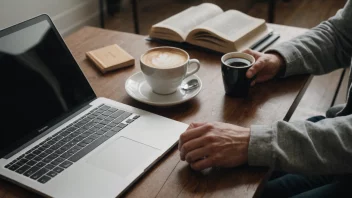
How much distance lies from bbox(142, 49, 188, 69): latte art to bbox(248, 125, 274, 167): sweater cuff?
27 cm

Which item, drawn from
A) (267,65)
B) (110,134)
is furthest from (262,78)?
(110,134)

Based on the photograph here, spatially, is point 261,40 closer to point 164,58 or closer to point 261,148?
point 164,58

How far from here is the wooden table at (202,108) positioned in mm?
644

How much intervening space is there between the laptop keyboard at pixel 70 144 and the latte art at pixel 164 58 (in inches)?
5.6

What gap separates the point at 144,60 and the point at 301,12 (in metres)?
2.90

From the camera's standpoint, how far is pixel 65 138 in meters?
0.75

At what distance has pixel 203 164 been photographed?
67cm

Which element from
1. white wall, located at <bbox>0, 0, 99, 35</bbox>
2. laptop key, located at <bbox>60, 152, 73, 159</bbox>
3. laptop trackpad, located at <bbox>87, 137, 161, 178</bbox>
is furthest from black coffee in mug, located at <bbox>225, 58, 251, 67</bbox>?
white wall, located at <bbox>0, 0, 99, 35</bbox>

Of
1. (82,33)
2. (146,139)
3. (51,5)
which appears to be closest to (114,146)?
(146,139)

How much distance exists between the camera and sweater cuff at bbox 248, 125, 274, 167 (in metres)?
0.69

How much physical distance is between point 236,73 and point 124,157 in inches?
13.5

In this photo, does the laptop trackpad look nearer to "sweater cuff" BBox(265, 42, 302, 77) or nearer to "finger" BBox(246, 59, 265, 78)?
"finger" BBox(246, 59, 265, 78)

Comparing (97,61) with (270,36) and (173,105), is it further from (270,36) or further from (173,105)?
(270,36)

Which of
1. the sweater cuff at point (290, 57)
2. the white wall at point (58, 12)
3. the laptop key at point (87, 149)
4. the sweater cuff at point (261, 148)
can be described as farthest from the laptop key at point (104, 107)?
the white wall at point (58, 12)
